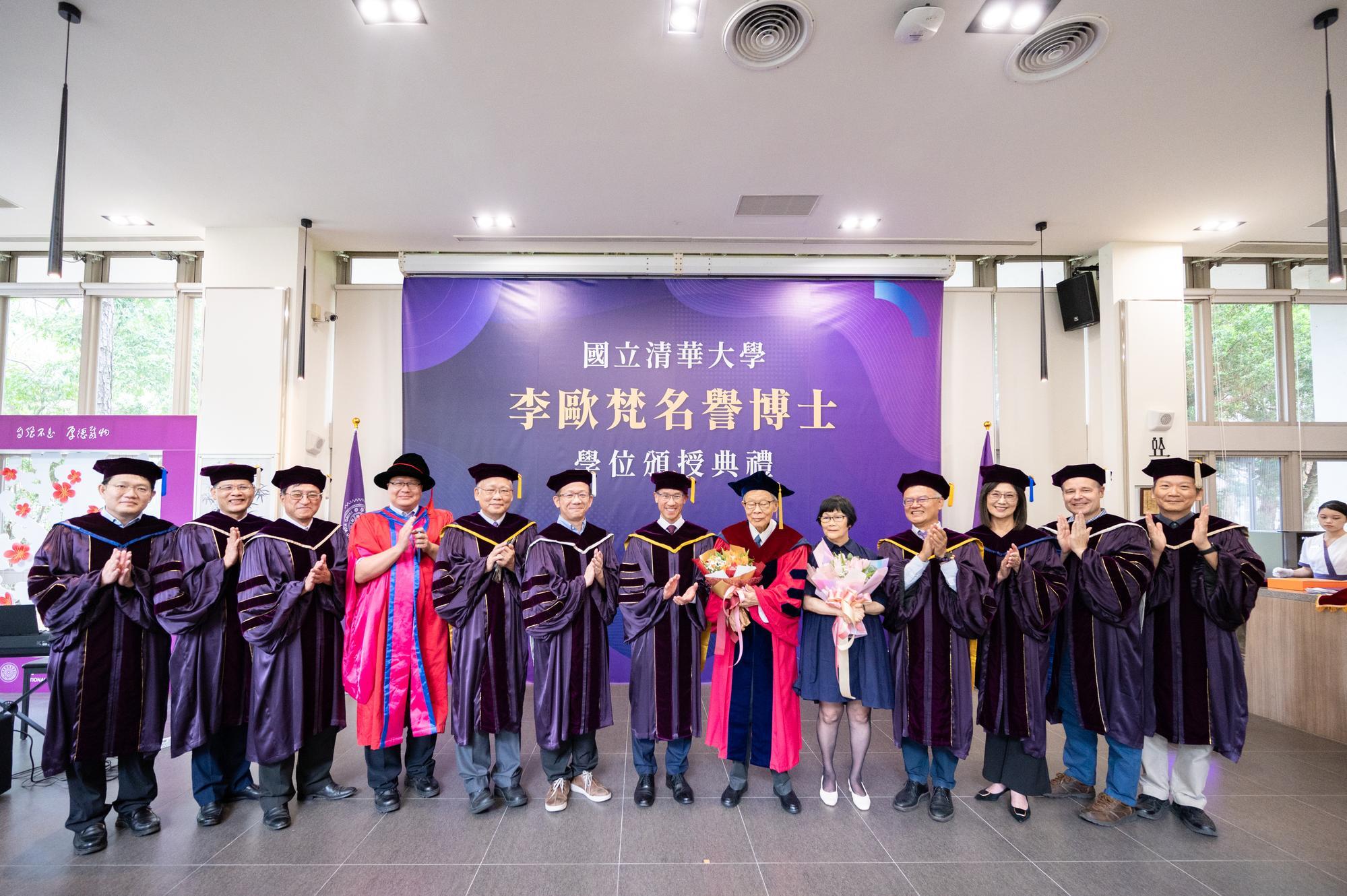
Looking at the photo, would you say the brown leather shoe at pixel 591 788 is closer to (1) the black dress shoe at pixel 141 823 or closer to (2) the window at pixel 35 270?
(1) the black dress shoe at pixel 141 823

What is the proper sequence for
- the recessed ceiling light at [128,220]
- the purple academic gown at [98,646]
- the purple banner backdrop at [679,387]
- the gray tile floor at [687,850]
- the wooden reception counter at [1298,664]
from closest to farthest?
the gray tile floor at [687,850] < the purple academic gown at [98,646] < the wooden reception counter at [1298,664] < the recessed ceiling light at [128,220] < the purple banner backdrop at [679,387]

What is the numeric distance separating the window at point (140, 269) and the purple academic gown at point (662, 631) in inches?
220

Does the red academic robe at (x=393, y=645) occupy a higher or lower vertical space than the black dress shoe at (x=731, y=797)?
higher

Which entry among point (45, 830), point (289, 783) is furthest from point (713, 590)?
point (45, 830)

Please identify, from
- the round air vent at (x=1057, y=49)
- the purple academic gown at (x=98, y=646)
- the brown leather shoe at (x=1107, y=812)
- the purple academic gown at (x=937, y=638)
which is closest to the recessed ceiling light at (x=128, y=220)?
the purple academic gown at (x=98, y=646)

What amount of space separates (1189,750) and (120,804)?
495 cm

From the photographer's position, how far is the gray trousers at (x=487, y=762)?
3.26 meters

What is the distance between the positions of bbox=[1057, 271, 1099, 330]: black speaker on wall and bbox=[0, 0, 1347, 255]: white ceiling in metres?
0.45

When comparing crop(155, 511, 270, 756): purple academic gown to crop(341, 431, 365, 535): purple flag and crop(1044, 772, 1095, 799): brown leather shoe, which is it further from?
crop(1044, 772, 1095, 799): brown leather shoe

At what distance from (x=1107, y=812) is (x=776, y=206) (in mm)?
4259

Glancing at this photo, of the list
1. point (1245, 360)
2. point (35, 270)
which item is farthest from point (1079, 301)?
point (35, 270)

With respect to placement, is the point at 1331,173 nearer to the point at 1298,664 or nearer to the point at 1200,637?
the point at 1200,637

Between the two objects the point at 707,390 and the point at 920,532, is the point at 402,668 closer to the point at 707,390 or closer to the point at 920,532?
the point at 920,532

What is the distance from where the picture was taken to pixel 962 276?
6336 mm
